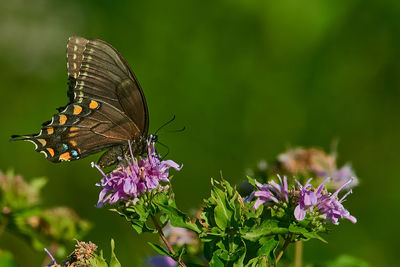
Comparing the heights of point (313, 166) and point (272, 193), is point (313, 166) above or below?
above

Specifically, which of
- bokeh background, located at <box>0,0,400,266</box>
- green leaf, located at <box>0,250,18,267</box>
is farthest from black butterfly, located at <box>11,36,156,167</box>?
bokeh background, located at <box>0,0,400,266</box>

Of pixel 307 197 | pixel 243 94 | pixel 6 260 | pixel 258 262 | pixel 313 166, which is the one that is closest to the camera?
pixel 258 262

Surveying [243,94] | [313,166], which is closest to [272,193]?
[313,166]

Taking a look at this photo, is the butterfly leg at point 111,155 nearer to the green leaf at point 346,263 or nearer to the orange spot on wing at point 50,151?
the orange spot on wing at point 50,151

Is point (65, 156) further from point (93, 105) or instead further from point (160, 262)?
point (160, 262)

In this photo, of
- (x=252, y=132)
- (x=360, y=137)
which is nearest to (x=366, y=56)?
(x=360, y=137)

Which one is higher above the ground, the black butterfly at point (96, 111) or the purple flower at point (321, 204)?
the black butterfly at point (96, 111)

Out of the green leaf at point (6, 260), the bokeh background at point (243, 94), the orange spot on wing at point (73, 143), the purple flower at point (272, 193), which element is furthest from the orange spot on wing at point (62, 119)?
the bokeh background at point (243, 94)
